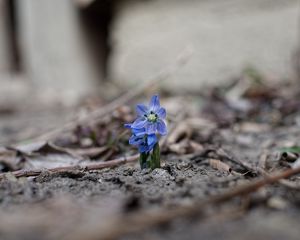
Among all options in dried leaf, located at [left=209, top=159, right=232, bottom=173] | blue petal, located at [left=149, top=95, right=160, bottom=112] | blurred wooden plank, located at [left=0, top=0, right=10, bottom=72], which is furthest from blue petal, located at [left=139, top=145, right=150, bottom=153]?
blurred wooden plank, located at [left=0, top=0, right=10, bottom=72]

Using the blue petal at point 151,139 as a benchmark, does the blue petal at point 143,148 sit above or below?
below

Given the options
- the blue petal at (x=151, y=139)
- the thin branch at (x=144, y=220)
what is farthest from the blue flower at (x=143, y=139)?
the thin branch at (x=144, y=220)

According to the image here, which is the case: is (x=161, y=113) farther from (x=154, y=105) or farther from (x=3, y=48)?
(x=3, y=48)

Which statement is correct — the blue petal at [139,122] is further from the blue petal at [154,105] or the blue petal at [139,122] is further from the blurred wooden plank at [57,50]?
the blurred wooden plank at [57,50]

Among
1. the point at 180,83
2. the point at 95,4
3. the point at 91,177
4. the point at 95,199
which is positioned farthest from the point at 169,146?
the point at 95,4

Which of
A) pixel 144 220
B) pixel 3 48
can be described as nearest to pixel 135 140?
pixel 144 220

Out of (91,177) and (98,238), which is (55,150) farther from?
(98,238)
